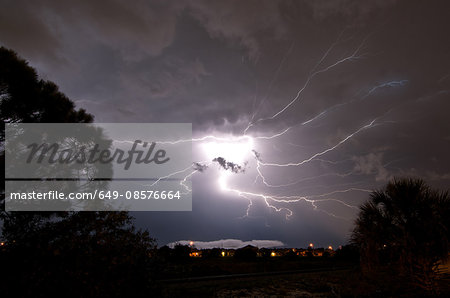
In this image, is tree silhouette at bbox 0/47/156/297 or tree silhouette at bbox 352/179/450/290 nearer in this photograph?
tree silhouette at bbox 0/47/156/297

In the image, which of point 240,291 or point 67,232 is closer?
point 67,232

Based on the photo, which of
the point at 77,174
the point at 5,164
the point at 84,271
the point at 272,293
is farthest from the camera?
the point at 272,293

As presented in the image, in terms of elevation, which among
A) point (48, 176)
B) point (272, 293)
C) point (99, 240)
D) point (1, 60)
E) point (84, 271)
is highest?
point (1, 60)

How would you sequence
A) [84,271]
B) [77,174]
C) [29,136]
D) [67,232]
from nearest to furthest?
[84,271] → [67,232] → [29,136] → [77,174]

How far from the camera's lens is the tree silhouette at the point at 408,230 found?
894cm

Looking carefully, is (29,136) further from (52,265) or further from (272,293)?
(272,293)

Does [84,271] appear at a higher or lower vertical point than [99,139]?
lower

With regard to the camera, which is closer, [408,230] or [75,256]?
[75,256]

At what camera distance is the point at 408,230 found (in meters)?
9.30

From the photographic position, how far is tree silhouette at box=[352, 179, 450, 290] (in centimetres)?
894

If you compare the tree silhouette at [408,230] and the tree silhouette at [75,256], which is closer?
the tree silhouette at [75,256]

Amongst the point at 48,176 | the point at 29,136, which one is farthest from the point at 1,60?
the point at 48,176

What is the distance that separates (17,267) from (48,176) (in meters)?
4.21

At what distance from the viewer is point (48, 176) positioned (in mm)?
8891
